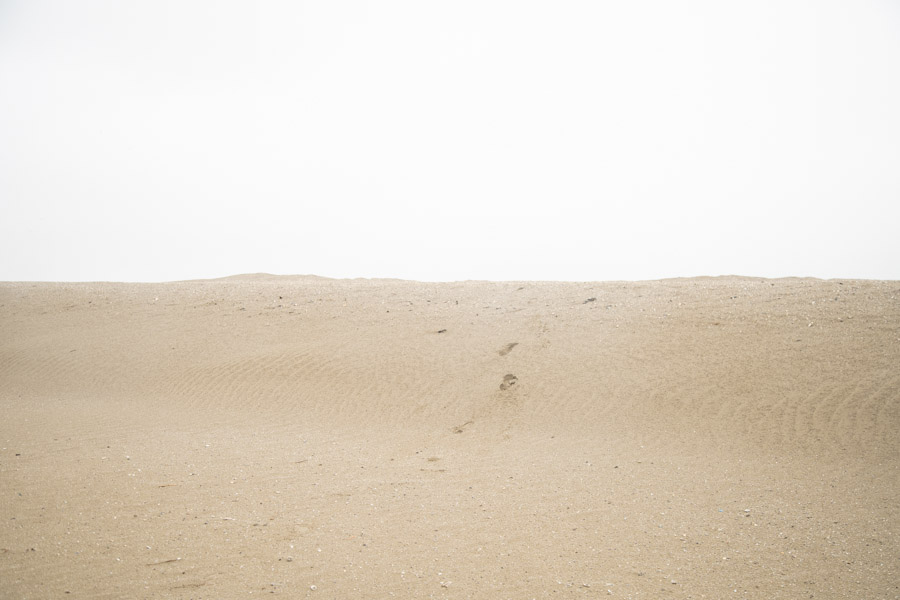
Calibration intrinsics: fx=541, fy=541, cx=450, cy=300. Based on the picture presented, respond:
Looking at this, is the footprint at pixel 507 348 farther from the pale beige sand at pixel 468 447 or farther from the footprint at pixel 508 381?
the footprint at pixel 508 381

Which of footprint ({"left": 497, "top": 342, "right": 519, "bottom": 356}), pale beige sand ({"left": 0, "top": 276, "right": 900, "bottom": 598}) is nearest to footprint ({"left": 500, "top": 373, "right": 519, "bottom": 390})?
pale beige sand ({"left": 0, "top": 276, "right": 900, "bottom": 598})

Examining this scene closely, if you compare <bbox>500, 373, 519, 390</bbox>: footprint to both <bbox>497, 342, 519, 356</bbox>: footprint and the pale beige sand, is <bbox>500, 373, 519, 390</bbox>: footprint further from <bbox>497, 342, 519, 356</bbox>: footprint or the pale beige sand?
<bbox>497, 342, 519, 356</bbox>: footprint

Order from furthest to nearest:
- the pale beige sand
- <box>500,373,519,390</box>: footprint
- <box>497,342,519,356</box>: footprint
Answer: <box>497,342,519,356</box>: footprint
<box>500,373,519,390</box>: footprint
the pale beige sand

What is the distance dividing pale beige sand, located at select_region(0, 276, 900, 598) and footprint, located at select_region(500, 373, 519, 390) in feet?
0.21

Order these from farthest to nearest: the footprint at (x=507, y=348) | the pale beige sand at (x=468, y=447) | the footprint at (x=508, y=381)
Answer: the footprint at (x=507, y=348), the footprint at (x=508, y=381), the pale beige sand at (x=468, y=447)

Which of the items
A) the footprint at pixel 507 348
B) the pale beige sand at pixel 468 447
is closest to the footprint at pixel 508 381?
the pale beige sand at pixel 468 447

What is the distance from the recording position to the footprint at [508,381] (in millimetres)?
9625

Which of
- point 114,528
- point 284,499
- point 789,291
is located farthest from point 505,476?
point 789,291

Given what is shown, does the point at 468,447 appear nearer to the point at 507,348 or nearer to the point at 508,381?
the point at 508,381

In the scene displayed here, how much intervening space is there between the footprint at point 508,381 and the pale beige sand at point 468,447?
0.21ft

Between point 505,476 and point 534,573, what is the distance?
203 centimetres

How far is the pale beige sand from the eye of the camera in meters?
4.30

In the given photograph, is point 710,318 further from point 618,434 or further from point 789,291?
point 618,434

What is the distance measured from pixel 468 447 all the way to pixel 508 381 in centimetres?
249
